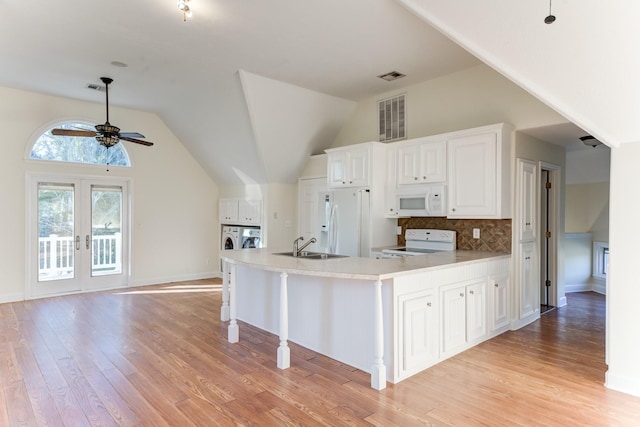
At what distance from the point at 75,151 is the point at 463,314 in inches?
256

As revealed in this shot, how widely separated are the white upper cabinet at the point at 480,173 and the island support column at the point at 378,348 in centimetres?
204

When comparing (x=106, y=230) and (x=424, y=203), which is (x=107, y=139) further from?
(x=424, y=203)

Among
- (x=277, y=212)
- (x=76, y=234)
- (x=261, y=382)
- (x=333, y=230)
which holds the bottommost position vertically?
(x=261, y=382)

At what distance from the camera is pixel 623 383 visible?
2.83 meters

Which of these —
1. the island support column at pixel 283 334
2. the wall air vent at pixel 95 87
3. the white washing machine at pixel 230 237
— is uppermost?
the wall air vent at pixel 95 87

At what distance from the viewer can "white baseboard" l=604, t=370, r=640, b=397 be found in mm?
2783

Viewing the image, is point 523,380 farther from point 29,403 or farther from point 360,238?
point 29,403

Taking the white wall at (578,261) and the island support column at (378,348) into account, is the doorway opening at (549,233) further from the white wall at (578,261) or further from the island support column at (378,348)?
the island support column at (378,348)

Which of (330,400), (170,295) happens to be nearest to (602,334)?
(330,400)

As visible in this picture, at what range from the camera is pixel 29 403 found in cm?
267

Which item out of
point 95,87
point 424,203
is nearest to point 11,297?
point 95,87

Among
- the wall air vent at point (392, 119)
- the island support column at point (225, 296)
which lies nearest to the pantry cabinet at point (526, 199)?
the wall air vent at point (392, 119)

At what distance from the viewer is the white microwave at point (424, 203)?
456cm

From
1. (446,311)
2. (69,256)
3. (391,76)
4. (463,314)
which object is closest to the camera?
(446,311)
